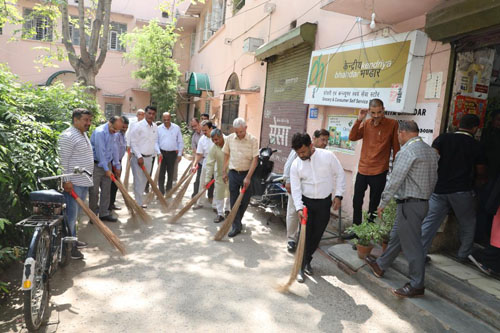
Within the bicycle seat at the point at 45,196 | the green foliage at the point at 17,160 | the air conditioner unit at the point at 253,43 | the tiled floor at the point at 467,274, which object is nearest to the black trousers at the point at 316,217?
the tiled floor at the point at 467,274

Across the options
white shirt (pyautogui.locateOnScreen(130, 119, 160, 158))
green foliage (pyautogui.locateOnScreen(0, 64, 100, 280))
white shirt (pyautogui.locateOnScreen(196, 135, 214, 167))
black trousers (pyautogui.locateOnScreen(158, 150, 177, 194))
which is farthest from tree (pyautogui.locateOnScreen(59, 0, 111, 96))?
green foliage (pyautogui.locateOnScreen(0, 64, 100, 280))

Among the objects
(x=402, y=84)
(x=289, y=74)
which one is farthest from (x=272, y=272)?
(x=289, y=74)

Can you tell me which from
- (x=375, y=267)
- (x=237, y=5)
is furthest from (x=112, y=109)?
(x=375, y=267)

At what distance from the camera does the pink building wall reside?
4.68 meters

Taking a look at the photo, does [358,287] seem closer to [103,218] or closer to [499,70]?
[499,70]

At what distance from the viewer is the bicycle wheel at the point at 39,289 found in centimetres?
253

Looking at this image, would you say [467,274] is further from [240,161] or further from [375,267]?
[240,161]

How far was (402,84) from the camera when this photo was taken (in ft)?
15.4

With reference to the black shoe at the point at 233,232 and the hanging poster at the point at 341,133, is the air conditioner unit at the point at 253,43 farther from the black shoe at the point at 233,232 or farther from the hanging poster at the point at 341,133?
the black shoe at the point at 233,232

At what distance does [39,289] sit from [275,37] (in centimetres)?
823

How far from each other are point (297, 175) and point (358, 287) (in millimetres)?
1416

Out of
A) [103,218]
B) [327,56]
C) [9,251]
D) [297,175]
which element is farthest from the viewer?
[327,56]

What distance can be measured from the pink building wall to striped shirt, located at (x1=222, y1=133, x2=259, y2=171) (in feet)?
5.65

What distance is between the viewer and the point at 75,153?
4105 millimetres
